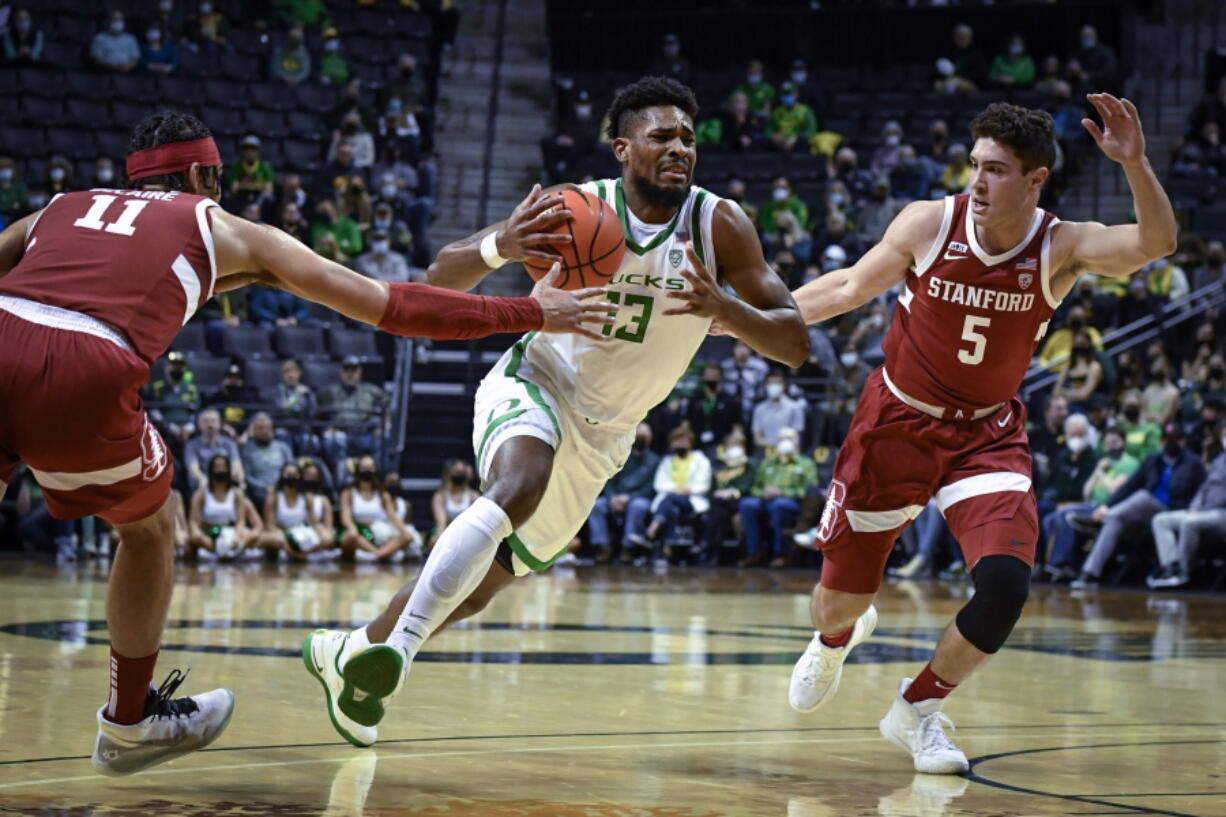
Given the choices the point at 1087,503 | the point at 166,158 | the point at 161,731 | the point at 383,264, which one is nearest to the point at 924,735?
the point at 161,731

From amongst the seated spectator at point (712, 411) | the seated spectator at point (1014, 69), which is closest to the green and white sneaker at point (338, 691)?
the seated spectator at point (712, 411)

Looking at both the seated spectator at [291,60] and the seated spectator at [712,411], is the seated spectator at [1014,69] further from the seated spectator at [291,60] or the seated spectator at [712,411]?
the seated spectator at [291,60]

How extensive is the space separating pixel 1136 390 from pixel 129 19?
13.4 m

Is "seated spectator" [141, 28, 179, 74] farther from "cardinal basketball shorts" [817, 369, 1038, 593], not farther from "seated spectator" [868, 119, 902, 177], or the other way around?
"cardinal basketball shorts" [817, 369, 1038, 593]

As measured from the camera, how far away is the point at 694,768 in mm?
4781

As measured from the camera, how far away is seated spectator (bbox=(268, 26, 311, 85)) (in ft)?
70.8

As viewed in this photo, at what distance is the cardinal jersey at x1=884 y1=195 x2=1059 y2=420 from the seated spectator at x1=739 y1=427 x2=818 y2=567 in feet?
34.1

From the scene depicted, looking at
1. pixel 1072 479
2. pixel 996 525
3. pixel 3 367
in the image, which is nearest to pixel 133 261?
pixel 3 367

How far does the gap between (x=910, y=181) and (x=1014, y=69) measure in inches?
138

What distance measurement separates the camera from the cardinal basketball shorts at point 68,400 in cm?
392

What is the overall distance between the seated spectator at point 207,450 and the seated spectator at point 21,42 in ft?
23.1

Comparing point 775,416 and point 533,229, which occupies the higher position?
point 533,229

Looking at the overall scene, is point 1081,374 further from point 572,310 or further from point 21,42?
point 21,42

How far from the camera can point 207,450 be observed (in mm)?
15336
